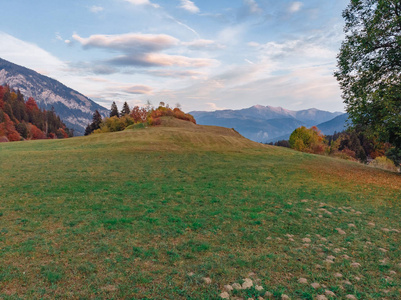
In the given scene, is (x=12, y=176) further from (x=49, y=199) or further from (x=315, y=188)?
(x=315, y=188)

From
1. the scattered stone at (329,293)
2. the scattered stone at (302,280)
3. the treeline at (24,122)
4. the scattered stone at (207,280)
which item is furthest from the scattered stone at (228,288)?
the treeline at (24,122)

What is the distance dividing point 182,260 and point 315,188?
16.1m

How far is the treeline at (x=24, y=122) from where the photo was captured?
11694 centimetres

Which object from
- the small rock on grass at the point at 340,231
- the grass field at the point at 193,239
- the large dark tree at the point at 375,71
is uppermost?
the large dark tree at the point at 375,71

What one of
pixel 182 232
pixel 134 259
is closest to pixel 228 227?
pixel 182 232

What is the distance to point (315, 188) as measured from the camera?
20.1 metres

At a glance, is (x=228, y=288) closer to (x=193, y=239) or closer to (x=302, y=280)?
(x=302, y=280)

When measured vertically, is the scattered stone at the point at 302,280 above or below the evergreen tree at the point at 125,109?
below

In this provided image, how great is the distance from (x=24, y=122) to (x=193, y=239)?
162 metres

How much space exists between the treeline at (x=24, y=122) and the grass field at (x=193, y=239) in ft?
414

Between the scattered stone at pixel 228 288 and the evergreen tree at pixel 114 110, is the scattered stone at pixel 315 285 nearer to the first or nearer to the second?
the scattered stone at pixel 228 288

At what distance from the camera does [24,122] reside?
132750 millimetres

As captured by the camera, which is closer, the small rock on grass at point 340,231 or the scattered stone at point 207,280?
the scattered stone at point 207,280

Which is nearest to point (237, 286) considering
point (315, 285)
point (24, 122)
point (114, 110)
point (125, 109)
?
point (315, 285)
